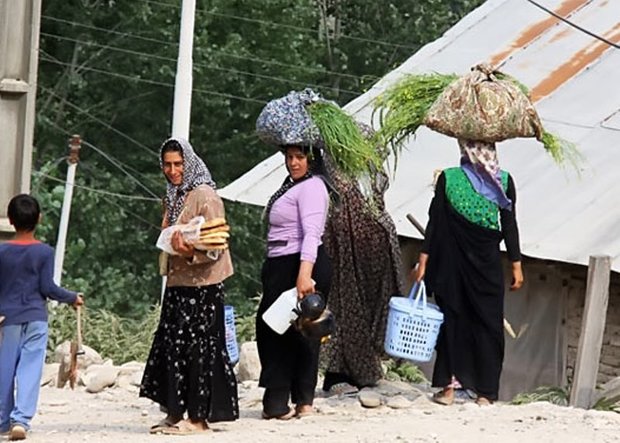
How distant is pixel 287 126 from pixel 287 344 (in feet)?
3.66

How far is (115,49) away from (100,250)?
2.93 m

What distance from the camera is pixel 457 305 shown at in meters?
9.64

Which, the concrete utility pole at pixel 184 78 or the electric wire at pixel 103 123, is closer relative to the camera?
the concrete utility pole at pixel 184 78

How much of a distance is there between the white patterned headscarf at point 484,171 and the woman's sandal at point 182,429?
6.89ft

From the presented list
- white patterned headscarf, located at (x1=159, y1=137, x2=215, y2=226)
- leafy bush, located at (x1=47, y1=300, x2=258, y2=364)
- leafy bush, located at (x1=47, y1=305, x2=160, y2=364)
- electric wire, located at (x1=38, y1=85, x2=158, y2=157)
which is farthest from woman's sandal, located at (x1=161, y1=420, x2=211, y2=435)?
electric wire, located at (x1=38, y1=85, x2=158, y2=157)

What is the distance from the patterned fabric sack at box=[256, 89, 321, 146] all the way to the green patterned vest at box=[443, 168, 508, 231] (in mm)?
854

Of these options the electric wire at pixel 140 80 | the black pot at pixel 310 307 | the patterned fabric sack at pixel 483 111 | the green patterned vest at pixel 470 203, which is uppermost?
the electric wire at pixel 140 80

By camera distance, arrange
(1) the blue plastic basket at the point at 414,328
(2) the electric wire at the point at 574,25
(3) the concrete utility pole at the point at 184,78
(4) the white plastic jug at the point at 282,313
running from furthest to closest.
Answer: (3) the concrete utility pole at the point at 184,78
(2) the electric wire at the point at 574,25
(1) the blue plastic basket at the point at 414,328
(4) the white plastic jug at the point at 282,313

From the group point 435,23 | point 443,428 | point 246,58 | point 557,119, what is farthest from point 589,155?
point 435,23

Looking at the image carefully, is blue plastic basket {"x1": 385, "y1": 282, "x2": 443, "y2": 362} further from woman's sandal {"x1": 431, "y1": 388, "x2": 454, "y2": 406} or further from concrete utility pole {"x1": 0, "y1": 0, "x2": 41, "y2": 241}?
concrete utility pole {"x1": 0, "y1": 0, "x2": 41, "y2": 241}

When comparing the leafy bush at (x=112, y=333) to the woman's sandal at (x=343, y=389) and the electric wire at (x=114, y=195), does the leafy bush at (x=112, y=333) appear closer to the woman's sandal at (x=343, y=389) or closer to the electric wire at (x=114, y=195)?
the woman's sandal at (x=343, y=389)

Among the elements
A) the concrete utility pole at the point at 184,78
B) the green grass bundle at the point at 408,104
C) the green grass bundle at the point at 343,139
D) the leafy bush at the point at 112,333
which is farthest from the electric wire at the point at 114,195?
the green grass bundle at the point at 343,139

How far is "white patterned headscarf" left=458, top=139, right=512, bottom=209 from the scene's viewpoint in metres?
9.55

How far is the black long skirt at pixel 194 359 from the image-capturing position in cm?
855
